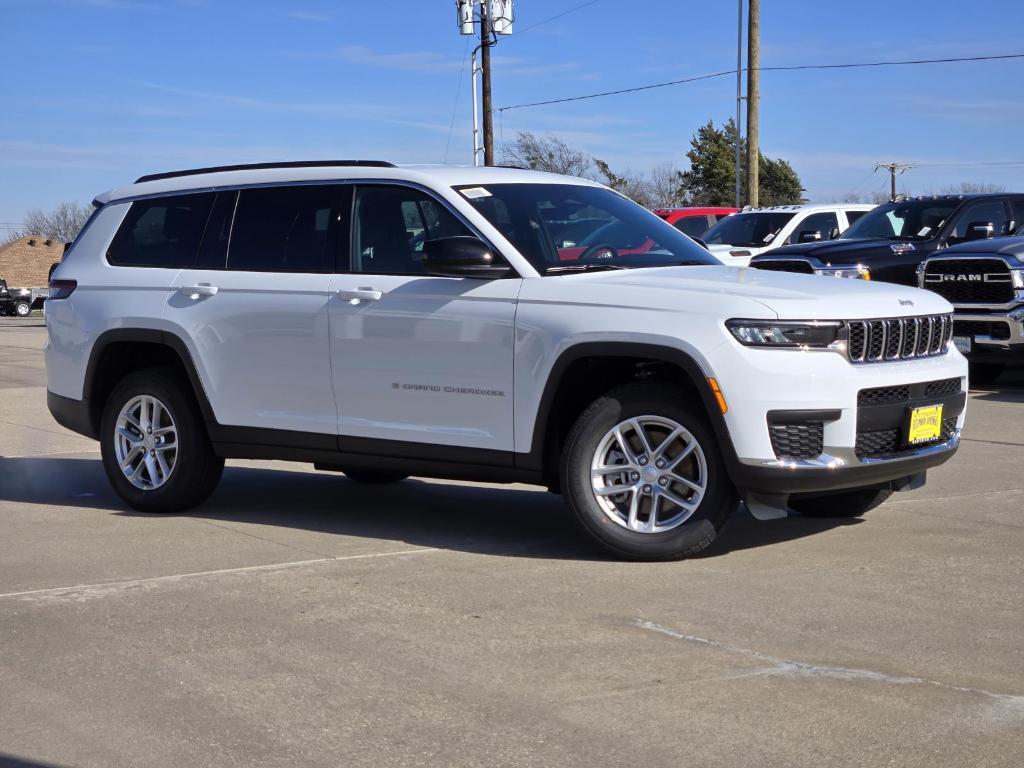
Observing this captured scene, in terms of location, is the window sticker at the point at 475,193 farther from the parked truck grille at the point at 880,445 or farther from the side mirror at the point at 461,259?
the parked truck grille at the point at 880,445

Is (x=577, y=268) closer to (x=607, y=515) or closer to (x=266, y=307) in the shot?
(x=607, y=515)

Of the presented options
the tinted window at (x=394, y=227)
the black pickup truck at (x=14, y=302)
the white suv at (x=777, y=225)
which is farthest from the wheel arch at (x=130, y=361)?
the black pickup truck at (x=14, y=302)

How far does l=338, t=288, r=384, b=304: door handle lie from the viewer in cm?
729

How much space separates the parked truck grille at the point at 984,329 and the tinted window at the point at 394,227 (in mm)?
8820

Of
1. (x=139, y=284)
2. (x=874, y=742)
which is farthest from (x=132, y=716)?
(x=139, y=284)

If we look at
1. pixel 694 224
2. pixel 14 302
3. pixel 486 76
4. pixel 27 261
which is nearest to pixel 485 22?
pixel 486 76

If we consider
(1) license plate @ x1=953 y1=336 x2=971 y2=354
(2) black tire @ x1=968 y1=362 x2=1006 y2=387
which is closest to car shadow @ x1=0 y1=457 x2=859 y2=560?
(1) license plate @ x1=953 y1=336 x2=971 y2=354

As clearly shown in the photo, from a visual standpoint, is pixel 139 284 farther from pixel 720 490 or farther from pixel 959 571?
pixel 959 571

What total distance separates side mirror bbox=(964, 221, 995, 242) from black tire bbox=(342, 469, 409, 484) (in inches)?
367

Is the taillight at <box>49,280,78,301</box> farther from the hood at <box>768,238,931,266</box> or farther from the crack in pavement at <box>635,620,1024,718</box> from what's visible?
the hood at <box>768,238,931,266</box>

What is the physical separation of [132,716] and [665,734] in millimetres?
1659

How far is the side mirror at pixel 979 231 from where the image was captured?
16234 millimetres

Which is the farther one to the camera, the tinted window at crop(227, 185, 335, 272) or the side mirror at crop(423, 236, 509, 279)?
the tinted window at crop(227, 185, 335, 272)

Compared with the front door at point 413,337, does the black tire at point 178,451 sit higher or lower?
lower
